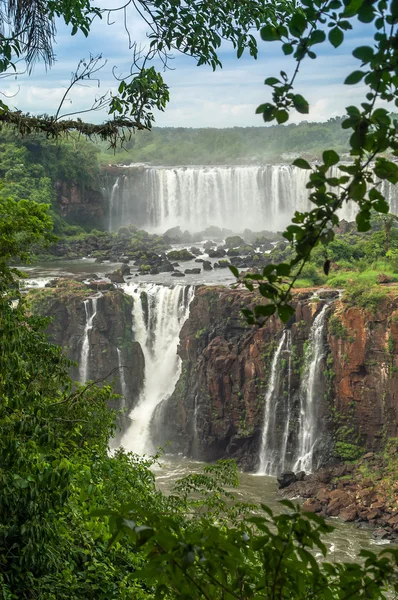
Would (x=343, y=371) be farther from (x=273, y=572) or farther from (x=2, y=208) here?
(x=273, y=572)

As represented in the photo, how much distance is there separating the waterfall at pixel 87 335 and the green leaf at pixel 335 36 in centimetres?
2392

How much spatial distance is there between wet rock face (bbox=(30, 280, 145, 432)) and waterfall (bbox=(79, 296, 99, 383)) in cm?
8

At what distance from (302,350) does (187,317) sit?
505 centimetres

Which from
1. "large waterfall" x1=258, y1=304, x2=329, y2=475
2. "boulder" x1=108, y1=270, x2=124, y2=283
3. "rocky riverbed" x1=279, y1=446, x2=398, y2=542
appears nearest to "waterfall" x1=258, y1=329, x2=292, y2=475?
"large waterfall" x1=258, y1=304, x2=329, y2=475

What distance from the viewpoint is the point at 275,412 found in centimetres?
2323

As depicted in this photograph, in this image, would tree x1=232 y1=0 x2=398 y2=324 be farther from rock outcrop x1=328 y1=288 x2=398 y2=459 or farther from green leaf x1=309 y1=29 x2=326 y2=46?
rock outcrop x1=328 y1=288 x2=398 y2=459

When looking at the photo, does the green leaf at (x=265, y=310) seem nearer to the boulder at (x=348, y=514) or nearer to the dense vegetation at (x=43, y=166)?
the boulder at (x=348, y=514)

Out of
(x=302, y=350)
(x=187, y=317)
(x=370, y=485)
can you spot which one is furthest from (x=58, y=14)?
(x=187, y=317)

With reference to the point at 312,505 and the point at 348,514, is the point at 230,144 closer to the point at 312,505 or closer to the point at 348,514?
the point at 312,505

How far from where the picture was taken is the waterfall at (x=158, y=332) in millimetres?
26453

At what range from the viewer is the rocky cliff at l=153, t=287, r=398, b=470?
21.1 meters

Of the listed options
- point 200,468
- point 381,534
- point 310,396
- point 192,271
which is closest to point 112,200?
point 192,271

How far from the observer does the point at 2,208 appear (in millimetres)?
7840

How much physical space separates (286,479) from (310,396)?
124 inches
